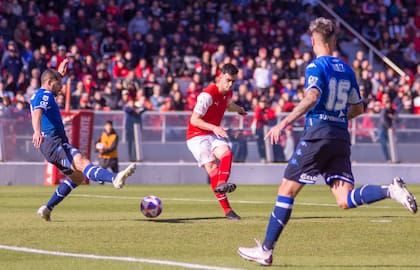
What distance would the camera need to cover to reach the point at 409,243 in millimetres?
12844

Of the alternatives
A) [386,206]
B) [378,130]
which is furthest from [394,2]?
[386,206]

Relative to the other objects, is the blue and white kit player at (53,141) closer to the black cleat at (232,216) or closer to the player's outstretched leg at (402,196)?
the black cleat at (232,216)

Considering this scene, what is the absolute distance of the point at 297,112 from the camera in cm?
1044

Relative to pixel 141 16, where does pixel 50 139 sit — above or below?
below

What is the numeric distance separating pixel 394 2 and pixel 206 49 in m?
8.70

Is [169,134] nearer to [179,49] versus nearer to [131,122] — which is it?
[131,122]

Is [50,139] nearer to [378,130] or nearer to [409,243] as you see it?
[409,243]

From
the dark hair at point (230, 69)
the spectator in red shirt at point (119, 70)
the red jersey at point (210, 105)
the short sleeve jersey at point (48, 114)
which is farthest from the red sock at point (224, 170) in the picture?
the spectator in red shirt at point (119, 70)

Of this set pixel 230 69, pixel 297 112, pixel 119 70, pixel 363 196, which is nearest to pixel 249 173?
pixel 119 70

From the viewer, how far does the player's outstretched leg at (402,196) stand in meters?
10.6

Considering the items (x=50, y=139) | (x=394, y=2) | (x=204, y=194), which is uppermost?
(x=394, y=2)

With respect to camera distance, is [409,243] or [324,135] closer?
[324,135]

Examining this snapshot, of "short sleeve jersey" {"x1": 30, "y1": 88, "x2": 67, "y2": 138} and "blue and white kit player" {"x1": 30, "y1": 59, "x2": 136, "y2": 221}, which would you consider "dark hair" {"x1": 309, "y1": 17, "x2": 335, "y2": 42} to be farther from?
"short sleeve jersey" {"x1": 30, "y1": 88, "x2": 67, "y2": 138}

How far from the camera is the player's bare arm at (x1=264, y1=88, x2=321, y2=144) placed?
10328mm
